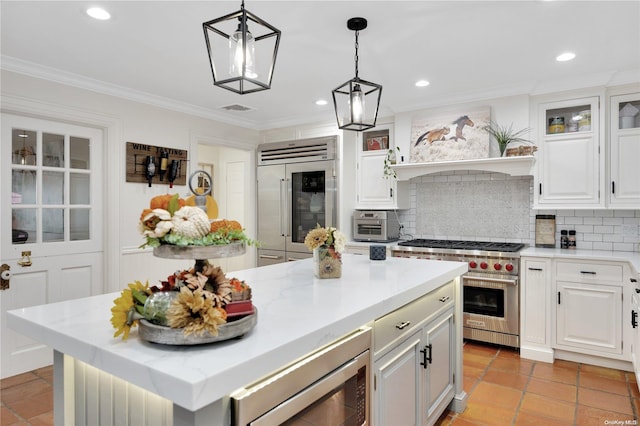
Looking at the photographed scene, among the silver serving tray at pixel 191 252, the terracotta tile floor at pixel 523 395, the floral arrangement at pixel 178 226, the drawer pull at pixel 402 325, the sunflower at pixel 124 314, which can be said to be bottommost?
the terracotta tile floor at pixel 523 395

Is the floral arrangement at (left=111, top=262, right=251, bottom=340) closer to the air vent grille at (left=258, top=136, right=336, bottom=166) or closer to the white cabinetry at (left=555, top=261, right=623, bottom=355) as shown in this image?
the white cabinetry at (left=555, top=261, right=623, bottom=355)

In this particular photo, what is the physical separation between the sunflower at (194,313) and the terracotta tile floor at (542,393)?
6.73ft

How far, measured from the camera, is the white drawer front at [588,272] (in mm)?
3182

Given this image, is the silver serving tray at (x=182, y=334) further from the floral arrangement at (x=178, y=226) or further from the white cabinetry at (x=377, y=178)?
the white cabinetry at (x=377, y=178)

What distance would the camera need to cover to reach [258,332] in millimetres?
1212

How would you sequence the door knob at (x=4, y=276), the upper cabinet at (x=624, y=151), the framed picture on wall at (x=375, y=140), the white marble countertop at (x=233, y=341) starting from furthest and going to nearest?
1. the framed picture on wall at (x=375, y=140)
2. the upper cabinet at (x=624, y=151)
3. the door knob at (x=4, y=276)
4. the white marble countertop at (x=233, y=341)

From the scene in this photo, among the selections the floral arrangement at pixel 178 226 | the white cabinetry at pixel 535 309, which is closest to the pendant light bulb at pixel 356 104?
the floral arrangement at pixel 178 226

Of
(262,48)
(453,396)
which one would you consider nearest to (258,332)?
(453,396)

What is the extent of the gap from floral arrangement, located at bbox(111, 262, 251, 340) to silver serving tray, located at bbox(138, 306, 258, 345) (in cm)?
2

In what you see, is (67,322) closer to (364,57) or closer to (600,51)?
(364,57)

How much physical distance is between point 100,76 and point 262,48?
1619 millimetres

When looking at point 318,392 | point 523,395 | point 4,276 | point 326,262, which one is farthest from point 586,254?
point 4,276

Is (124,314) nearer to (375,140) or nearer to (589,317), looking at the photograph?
(589,317)

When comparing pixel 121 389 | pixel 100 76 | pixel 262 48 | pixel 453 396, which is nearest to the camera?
pixel 121 389
